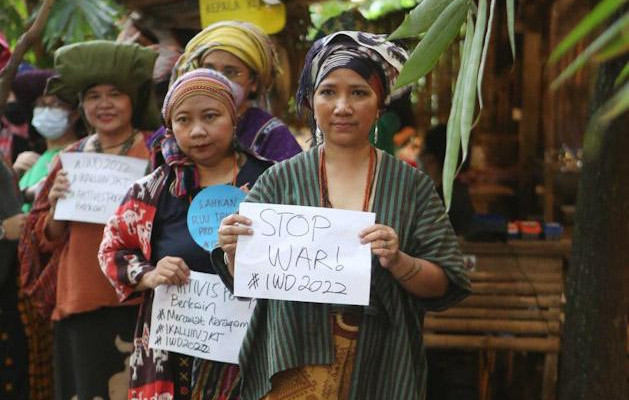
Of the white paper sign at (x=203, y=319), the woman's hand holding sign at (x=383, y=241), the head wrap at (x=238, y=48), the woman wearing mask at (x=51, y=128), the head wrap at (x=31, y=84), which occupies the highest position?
the head wrap at (x=31, y=84)

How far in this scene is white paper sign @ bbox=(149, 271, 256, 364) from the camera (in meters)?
3.33

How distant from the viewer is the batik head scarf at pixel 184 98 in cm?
343

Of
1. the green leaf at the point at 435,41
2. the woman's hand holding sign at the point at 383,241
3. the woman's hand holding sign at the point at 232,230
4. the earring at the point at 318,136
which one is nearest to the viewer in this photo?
the green leaf at the point at 435,41

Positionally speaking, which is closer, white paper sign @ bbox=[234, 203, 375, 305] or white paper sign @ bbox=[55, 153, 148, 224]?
white paper sign @ bbox=[234, 203, 375, 305]

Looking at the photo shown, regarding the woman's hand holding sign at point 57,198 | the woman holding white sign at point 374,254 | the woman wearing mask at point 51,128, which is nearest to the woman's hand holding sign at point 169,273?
the woman holding white sign at point 374,254

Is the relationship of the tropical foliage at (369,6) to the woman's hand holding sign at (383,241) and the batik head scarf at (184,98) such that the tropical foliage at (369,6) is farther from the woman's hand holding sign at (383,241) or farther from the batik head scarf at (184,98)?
the woman's hand holding sign at (383,241)

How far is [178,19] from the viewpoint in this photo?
581 cm

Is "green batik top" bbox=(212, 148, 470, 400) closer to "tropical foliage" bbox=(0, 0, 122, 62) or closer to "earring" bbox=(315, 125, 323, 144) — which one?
"earring" bbox=(315, 125, 323, 144)

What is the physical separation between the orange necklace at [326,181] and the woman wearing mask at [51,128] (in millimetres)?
2352

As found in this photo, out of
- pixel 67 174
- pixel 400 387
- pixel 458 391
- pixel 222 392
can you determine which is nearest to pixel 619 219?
pixel 400 387

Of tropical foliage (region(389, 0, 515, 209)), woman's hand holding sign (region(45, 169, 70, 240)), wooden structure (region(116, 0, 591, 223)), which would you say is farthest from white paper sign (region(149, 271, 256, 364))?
wooden structure (region(116, 0, 591, 223))

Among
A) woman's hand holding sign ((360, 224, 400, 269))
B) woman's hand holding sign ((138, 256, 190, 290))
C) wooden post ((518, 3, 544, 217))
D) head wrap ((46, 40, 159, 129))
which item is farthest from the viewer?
wooden post ((518, 3, 544, 217))

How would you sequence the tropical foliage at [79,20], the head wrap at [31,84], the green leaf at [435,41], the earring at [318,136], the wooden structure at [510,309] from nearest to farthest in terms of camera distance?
the green leaf at [435,41] < the earring at [318,136] < the wooden structure at [510,309] < the head wrap at [31,84] < the tropical foliage at [79,20]

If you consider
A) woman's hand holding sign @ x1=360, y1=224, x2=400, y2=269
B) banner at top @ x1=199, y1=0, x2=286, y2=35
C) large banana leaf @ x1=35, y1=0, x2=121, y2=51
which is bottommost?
woman's hand holding sign @ x1=360, y1=224, x2=400, y2=269
